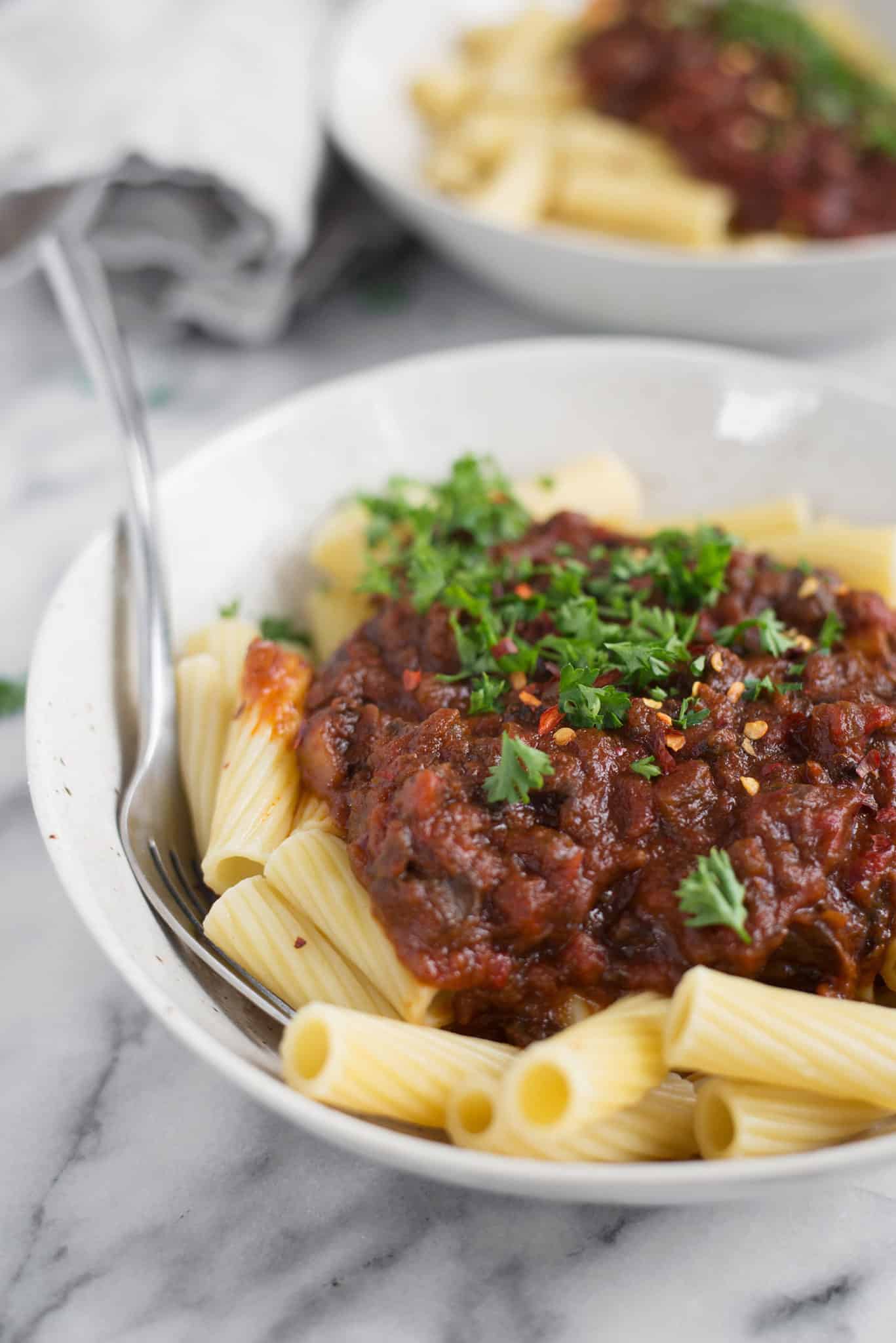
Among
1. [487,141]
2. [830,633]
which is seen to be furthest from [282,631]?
[487,141]

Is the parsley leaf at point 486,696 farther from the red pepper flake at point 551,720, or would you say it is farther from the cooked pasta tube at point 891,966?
the cooked pasta tube at point 891,966

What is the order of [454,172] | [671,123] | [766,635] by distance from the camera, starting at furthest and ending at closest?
[671,123] → [454,172] → [766,635]

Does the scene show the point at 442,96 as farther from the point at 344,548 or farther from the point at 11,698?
the point at 11,698

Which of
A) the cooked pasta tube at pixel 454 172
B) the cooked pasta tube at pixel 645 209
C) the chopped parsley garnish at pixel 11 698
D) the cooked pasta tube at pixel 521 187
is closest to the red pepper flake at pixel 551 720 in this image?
the chopped parsley garnish at pixel 11 698

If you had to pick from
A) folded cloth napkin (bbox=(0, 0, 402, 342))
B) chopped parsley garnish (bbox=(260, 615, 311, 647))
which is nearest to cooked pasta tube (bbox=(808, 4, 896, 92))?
folded cloth napkin (bbox=(0, 0, 402, 342))

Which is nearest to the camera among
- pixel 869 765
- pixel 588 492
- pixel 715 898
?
pixel 715 898

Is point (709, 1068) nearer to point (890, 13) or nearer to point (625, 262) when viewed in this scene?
point (625, 262)
